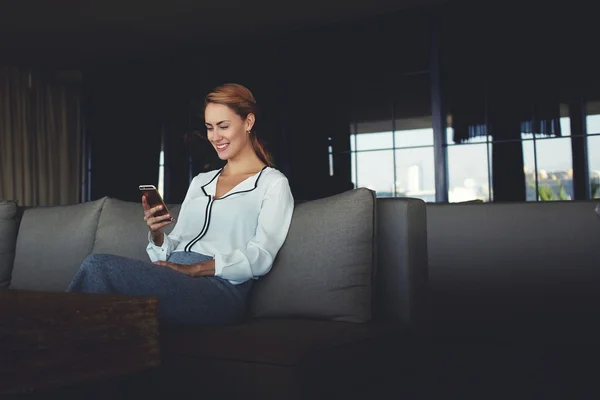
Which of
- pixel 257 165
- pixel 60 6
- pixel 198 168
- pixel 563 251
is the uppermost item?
pixel 60 6

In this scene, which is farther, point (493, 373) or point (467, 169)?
point (467, 169)

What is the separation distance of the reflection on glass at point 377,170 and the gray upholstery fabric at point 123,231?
4370 millimetres

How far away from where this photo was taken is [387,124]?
710cm

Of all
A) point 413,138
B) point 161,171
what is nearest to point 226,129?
point 413,138

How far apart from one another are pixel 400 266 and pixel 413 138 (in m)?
4.95

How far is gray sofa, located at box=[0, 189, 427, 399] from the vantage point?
120 cm

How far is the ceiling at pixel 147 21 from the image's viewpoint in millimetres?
5082

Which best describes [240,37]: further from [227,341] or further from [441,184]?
[227,341]

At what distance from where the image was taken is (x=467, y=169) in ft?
21.1

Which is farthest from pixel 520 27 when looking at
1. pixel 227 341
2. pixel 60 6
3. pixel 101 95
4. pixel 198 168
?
pixel 227 341

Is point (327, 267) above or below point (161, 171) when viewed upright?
below

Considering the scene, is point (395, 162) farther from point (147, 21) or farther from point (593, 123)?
point (147, 21)

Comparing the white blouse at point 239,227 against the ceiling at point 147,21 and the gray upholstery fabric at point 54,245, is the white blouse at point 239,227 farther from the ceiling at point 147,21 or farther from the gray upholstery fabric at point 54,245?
the ceiling at point 147,21

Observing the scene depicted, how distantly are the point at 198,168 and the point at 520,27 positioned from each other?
360 cm
